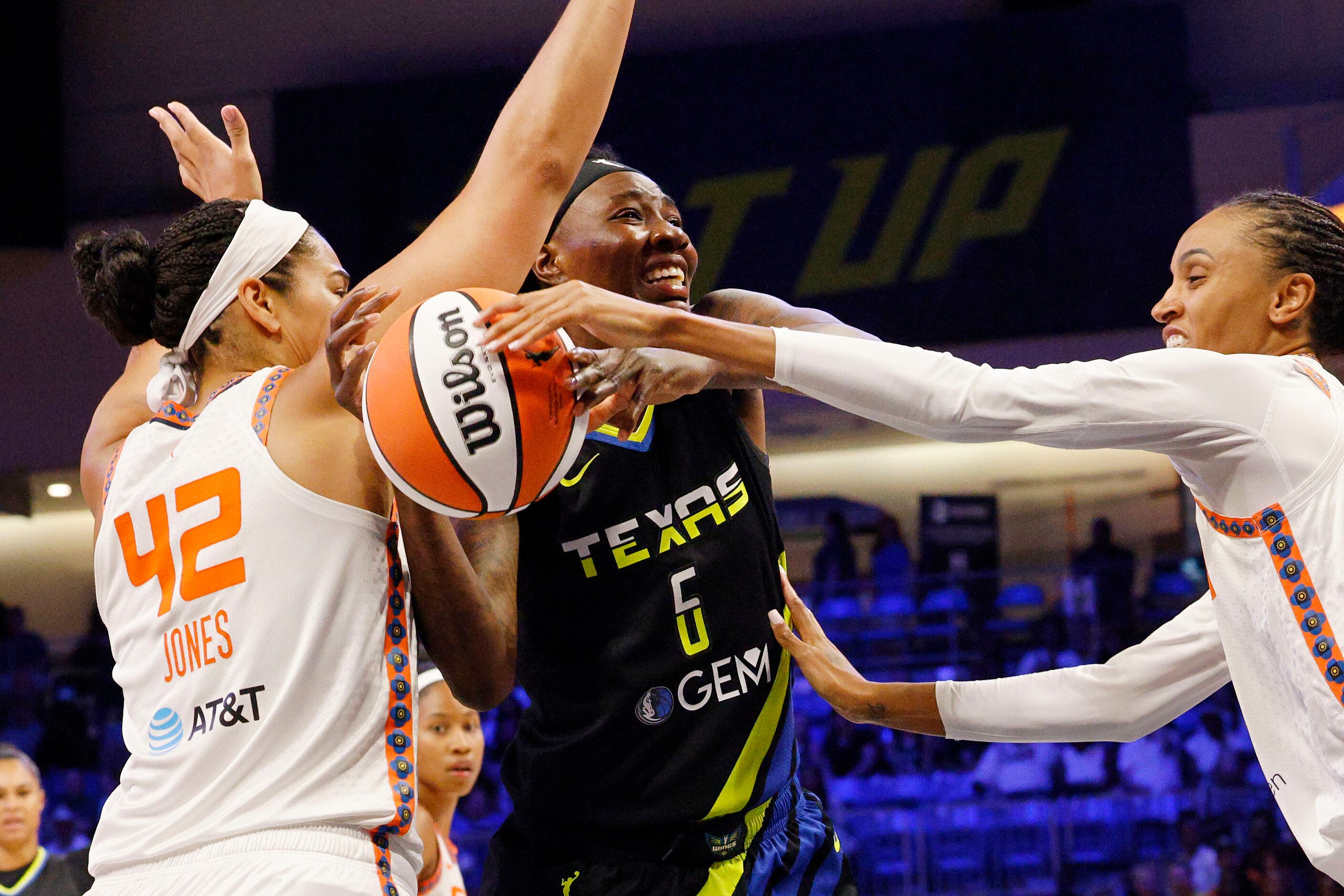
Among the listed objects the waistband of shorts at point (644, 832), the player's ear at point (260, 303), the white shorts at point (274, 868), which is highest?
the player's ear at point (260, 303)

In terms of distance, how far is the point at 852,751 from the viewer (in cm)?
1027

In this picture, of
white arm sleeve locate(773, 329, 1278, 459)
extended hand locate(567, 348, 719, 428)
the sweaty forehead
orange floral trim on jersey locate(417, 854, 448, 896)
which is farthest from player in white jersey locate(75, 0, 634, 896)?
orange floral trim on jersey locate(417, 854, 448, 896)

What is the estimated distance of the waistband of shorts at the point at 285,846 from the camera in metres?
1.97

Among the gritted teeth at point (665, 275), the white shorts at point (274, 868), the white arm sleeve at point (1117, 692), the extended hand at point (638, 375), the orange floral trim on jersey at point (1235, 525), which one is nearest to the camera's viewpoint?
the white shorts at point (274, 868)

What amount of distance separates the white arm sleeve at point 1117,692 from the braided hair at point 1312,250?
643 millimetres

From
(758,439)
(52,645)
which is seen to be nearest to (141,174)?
(52,645)

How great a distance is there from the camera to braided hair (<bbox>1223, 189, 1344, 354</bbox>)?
104 inches

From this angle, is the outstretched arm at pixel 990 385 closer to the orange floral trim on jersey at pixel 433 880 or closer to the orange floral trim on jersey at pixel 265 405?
the orange floral trim on jersey at pixel 265 405

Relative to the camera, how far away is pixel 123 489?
2264 mm

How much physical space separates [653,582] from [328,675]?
1.03m

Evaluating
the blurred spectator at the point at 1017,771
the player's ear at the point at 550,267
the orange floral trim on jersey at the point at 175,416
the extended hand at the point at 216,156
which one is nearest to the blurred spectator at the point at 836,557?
the blurred spectator at the point at 1017,771

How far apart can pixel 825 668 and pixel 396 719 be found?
A: 1189mm

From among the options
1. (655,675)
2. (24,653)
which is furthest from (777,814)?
(24,653)

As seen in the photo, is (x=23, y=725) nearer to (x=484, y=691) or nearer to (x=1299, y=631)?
(x=484, y=691)
